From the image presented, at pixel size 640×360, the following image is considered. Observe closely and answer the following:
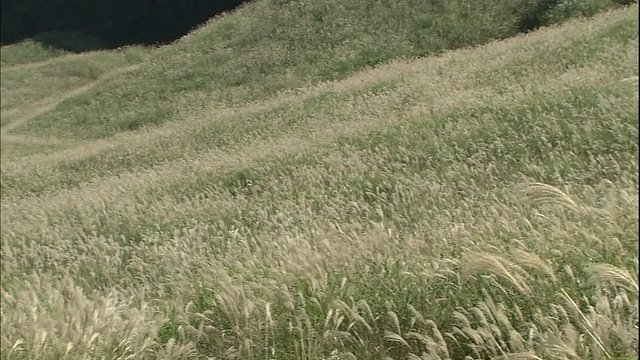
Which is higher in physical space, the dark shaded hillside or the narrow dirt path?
the dark shaded hillside

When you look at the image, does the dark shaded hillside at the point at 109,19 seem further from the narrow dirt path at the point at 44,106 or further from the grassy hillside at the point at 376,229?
the grassy hillside at the point at 376,229

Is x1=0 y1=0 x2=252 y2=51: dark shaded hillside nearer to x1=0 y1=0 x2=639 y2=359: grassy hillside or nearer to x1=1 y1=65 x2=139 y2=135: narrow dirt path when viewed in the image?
x1=1 y1=65 x2=139 y2=135: narrow dirt path

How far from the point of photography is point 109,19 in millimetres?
53031

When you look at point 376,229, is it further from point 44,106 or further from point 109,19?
point 109,19

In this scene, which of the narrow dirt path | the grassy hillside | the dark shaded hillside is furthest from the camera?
the dark shaded hillside

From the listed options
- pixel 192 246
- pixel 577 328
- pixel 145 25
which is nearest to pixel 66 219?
pixel 192 246

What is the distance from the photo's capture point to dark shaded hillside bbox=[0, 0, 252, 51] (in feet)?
163

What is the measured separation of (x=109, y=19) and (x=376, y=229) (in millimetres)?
54864

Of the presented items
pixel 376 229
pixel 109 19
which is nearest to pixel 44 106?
pixel 109 19

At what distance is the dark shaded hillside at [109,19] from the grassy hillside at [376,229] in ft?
110

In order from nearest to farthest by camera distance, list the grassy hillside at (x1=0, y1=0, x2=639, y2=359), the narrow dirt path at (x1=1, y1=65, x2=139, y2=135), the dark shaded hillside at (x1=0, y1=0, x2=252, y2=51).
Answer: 1. the grassy hillside at (x1=0, y1=0, x2=639, y2=359)
2. the narrow dirt path at (x1=1, y1=65, x2=139, y2=135)
3. the dark shaded hillside at (x1=0, y1=0, x2=252, y2=51)

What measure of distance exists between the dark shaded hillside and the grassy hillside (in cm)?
3350

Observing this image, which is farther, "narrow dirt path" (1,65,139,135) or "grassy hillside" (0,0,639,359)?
"narrow dirt path" (1,65,139,135)

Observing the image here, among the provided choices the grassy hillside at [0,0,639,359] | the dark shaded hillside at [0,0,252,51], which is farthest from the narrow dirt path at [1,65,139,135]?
the grassy hillside at [0,0,639,359]
